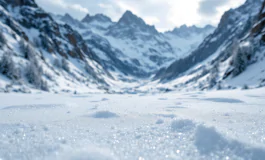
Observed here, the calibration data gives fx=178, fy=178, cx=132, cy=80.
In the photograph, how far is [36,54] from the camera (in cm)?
7144

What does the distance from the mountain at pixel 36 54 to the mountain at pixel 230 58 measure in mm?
42207

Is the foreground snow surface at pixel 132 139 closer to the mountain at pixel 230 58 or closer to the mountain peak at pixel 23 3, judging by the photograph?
the mountain at pixel 230 58

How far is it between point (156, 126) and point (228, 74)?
130ft

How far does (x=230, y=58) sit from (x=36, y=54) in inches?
2748

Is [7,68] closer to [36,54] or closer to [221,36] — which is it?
[36,54]

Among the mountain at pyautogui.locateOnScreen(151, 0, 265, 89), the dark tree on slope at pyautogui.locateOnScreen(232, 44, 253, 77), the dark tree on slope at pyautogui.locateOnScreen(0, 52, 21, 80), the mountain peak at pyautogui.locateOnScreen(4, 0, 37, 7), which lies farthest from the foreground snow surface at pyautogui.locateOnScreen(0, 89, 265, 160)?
the mountain peak at pyautogui.locateOnScreen(4, 0, 37, 7)

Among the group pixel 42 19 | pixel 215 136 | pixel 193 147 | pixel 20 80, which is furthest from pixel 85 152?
pixel 42 19

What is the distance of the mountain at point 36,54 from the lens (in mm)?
43750

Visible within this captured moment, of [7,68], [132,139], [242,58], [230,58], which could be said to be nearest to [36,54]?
[7,68]

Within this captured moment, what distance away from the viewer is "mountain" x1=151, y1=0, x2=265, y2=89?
34113mm

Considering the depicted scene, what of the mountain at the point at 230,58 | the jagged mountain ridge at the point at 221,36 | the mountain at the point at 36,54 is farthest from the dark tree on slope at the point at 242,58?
the jagged mountain ridge at the point at 221,36

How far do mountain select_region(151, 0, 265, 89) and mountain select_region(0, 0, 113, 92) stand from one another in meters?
42.2

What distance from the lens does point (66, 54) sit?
108500mm

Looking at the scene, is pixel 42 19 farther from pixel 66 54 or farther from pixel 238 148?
pixel 238 148
